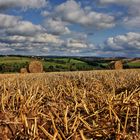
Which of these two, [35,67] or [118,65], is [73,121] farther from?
[118,65]

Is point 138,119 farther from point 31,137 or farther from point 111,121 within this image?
point 31,137

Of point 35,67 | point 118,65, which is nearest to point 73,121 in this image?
point 35,67

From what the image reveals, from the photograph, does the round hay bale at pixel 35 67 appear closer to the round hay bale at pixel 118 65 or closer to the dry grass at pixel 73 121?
the round hay bale at pixel 118 65

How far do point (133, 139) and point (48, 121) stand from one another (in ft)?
5.28

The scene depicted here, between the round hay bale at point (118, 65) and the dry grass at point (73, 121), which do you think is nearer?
the dry grass at point (73, 121)

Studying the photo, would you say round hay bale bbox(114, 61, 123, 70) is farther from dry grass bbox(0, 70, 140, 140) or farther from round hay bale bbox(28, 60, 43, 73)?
dry grass bbox(0, 70, 140, 140)

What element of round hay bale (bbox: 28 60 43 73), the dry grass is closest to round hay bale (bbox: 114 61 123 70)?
round hay bale (bbox: 28 60 43 73)

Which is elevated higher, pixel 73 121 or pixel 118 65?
pixel 73 121

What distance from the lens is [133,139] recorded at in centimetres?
568

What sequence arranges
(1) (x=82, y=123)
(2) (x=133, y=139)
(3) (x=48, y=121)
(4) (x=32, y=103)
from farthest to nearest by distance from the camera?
(4) (x=32, y=103) < (3) (x=48, y=121) < (1) (x=82, y=123) < (2) (x=133, y=139)

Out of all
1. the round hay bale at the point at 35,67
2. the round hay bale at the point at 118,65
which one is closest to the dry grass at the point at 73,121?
the round hay bale at the point at 35,67

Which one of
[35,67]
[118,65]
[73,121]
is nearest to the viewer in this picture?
[73,121]

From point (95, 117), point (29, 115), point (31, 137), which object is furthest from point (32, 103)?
point (31, 137)

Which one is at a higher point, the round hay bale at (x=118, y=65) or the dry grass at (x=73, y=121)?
the dry grass at (x=73, y=121)
